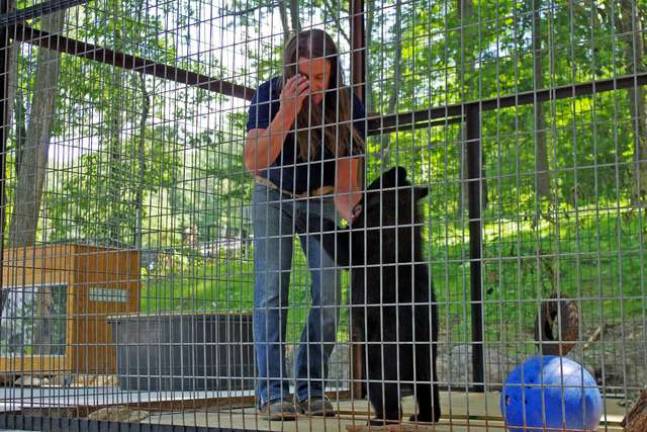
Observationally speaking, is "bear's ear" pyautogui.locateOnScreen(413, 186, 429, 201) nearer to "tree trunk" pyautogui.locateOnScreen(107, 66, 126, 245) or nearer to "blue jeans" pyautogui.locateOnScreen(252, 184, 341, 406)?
"blue jeans" pyautogui.locateOnScreen(252, 184, 341, 406)

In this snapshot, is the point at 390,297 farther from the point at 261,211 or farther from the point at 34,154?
the point at 34,154

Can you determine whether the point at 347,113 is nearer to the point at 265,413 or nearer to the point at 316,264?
the point at 316,264

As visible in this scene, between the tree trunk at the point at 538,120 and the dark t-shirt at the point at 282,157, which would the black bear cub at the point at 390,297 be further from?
the tree trunk at the point at 538,120

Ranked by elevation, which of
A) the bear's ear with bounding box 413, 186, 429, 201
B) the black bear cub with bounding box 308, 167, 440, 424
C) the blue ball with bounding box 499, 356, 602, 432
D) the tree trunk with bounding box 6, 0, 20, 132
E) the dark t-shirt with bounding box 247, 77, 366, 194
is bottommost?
Answer: the blue ball with bounding box 499, 356, 602, 432

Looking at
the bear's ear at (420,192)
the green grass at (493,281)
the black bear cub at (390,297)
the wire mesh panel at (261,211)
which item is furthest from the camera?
the bear's ear at (420,192)

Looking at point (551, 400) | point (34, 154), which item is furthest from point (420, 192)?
point (34, 154)

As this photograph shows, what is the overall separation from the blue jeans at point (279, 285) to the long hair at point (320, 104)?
23cm

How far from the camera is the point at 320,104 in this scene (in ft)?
12.0

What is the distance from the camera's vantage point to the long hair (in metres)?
3.40

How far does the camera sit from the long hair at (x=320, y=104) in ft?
11.1

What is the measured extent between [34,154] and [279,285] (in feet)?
7.18

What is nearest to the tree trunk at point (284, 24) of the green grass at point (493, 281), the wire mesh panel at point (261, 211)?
the wire mesh panel at point (261, 211)

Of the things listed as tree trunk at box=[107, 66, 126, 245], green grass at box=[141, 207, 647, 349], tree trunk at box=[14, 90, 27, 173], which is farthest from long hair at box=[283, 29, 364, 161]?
tree trunk at box=[14, 90, 27, 173]

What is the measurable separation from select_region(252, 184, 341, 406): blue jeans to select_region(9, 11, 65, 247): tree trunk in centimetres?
103
